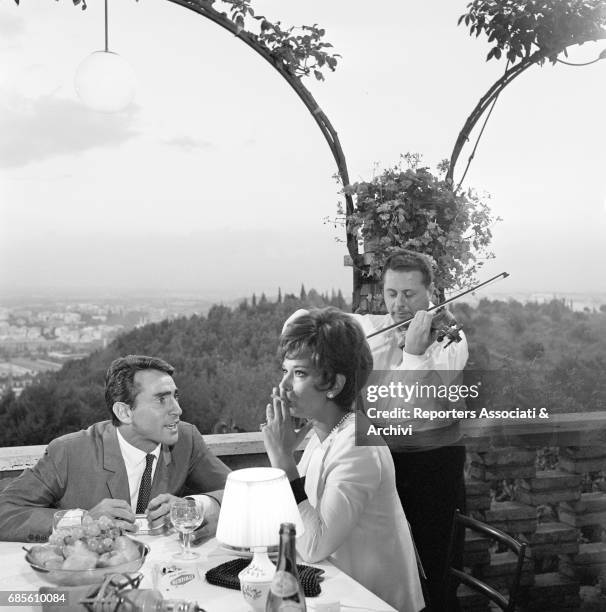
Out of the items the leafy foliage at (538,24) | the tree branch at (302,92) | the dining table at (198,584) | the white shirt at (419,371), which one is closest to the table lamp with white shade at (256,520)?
the dining table at (198,584)

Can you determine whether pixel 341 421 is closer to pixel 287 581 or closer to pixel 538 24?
pixel 287 581

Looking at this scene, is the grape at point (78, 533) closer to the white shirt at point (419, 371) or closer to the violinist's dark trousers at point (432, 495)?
the violinist's dark trousers at point (432, 495)

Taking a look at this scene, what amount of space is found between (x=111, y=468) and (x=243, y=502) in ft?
2.67

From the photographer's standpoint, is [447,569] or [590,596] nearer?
[447,569]

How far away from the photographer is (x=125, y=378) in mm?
Result: 2281

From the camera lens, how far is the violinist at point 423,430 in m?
2.47

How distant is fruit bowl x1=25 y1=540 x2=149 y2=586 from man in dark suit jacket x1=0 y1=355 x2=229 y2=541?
509 mm

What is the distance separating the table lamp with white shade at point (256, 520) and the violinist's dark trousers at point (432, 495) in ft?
3.41

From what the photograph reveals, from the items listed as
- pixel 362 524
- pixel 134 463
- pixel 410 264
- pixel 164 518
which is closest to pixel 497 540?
pixel 362 524

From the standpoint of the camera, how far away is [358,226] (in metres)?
3.34

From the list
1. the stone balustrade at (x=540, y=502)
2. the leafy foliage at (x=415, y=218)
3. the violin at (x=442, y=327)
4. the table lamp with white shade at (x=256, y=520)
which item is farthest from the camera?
the leafy foliage at (x=415, y=218)

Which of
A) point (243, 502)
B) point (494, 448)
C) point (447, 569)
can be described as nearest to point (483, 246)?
point (494, 448)

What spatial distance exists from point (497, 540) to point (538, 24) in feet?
7.93

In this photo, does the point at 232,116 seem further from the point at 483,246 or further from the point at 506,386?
the point at 506,386
